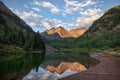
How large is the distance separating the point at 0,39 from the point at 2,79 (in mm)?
129084

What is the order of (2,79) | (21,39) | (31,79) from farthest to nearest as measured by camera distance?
(21,39), (31,79), (2,79)

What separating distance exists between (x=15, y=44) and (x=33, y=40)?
52.9 ft

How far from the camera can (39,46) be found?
572 ft

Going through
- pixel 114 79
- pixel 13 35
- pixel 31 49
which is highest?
pixel 13 35

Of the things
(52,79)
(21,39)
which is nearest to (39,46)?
(21,39)

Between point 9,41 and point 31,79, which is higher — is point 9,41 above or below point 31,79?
above

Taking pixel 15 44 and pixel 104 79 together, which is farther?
pixel 15 44

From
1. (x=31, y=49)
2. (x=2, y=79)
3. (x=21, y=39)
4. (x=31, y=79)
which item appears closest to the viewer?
(x=2, y=79)

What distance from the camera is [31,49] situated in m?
153

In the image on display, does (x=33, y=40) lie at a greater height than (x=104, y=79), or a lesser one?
greater

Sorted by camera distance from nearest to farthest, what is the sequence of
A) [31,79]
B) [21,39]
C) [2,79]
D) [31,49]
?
[2,79]
[31,79]
[31,49]
[21,39]

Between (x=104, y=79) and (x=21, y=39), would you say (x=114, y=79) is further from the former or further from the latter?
(x=21, y=39)

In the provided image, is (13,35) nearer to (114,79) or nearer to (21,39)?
(21,39)

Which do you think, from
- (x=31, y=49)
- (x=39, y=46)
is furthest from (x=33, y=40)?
(x=39, y=46)
